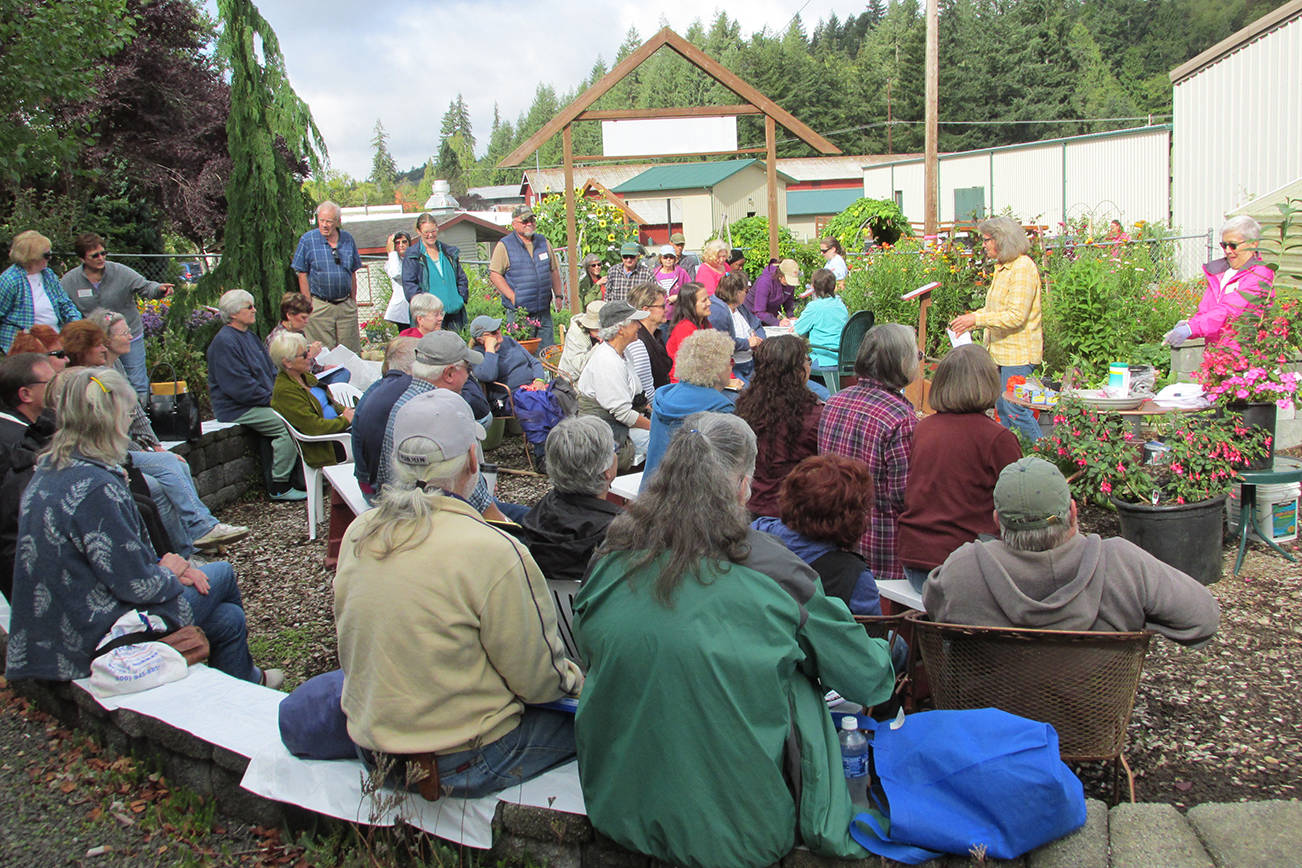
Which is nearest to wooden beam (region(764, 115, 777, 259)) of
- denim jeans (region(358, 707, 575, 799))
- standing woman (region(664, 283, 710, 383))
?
standing woman (region(664, 283, 710, 383))

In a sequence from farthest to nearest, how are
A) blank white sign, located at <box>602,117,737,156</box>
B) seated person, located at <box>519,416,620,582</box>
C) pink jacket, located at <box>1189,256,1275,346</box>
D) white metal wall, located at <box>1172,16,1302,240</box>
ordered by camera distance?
white metal wall, located at <box>1172,16,1302,240</box> → blank white sign, located at <box>602,117,737,156</box> → pink jacket, located at <box>1189,256,1275,346</box> → seated person, located at <box>519,416,620,582</box>

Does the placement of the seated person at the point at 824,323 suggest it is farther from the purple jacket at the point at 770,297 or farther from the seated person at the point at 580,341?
the seated person at the point at 580,341

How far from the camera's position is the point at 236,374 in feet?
22.9

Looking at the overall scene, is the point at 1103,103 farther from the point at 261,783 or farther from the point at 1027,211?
the point at 261,783

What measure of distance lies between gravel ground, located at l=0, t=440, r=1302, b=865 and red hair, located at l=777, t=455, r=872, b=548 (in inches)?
46.5

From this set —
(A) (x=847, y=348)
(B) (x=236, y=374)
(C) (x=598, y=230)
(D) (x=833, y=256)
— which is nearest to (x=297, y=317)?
(B) (x=236, y=374)

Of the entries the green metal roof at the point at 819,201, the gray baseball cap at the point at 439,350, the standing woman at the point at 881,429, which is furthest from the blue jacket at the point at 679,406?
the green metal roof at the point at 819,201

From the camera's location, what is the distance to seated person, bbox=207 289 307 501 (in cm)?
691

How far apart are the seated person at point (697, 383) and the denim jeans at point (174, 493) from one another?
8.21ft

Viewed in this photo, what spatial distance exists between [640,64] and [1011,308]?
766 centimetres

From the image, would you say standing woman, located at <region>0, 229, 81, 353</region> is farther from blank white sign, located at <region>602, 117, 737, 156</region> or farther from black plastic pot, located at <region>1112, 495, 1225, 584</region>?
blank white sign, located at <region>602, 117, 737, 156</region>

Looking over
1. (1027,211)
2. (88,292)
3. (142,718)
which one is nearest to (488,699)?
(142,718)

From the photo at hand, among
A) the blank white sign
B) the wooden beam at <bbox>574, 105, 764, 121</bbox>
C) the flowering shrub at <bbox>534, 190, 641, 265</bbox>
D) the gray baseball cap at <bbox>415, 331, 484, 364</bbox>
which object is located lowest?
the gray baseball cap at <bbox>415, 331, 484, 364</bbox>

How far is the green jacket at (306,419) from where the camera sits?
651 cm
